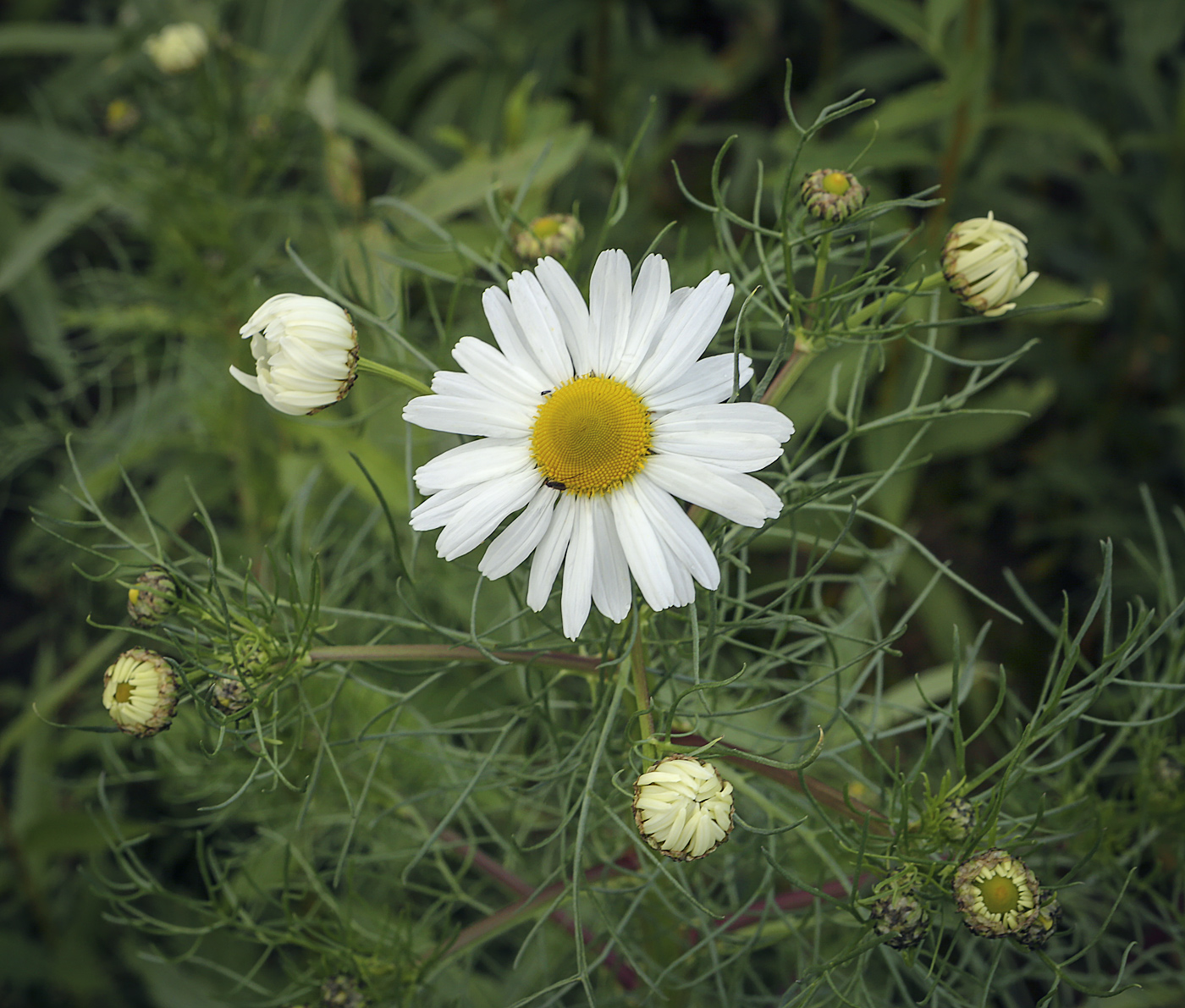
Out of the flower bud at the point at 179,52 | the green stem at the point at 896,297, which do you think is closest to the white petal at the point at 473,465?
the green stem at the point at 896,297

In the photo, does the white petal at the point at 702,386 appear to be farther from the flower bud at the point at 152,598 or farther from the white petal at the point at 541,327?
the flower bud at the point at 152,598

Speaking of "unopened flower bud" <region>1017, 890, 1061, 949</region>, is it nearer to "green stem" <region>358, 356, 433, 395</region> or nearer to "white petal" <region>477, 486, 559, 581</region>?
"white petal" <region>477, 486, 559, 581</region>

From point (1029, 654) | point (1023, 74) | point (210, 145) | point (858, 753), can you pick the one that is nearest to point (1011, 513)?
point (1029, 654)

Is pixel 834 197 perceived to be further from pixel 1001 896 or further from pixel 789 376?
pixel 1001 896

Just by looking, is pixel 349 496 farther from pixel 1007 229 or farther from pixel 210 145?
pixel 1007 229

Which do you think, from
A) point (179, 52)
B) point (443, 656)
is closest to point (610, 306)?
point (443, 656)

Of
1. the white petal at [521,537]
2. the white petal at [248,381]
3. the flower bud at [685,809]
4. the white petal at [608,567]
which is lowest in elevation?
the flower bud at [685,809]

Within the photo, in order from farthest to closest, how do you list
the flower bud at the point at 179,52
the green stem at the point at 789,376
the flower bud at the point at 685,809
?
the flower bud at the point at 179,52, the green stem at the point at 789,376, the flower bud at the point at 685,809
